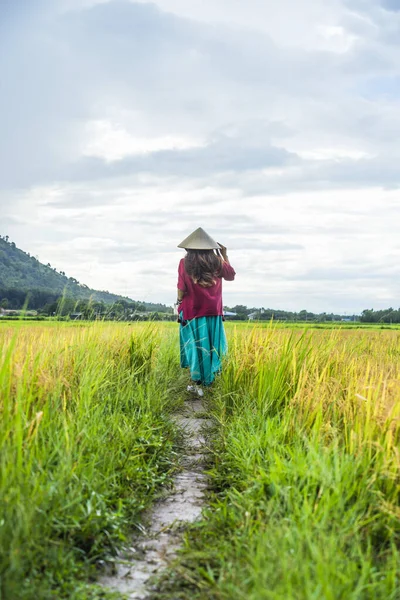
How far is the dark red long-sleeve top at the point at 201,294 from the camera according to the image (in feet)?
26.1

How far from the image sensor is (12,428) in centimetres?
355

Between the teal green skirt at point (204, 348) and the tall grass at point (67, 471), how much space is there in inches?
78.5

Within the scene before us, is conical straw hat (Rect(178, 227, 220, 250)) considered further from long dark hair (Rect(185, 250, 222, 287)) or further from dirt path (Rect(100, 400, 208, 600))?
dirt path (Rect(100, 400, 208, 600))

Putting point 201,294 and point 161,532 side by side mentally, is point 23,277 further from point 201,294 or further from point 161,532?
point 161,532

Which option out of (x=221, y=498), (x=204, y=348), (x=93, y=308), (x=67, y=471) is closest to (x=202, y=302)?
(x=204, y=348)

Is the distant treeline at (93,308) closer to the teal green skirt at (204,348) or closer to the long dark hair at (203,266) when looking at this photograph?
the teal green skirt at (204,348)

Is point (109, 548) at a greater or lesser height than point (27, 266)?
lesser

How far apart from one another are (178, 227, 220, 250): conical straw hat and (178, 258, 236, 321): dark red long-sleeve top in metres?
0.32

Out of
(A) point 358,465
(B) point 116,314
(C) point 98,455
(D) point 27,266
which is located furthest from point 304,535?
(D) point 27,266

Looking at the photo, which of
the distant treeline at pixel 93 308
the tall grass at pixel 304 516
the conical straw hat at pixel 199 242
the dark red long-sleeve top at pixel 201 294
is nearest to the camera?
the tall grass at pixel 304 516

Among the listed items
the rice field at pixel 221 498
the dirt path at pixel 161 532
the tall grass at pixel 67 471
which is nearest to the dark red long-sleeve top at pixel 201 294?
the tall grass at pixel 67 471

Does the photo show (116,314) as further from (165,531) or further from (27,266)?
(27,266)

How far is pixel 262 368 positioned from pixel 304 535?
3.14 m

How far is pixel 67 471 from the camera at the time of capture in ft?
11.0
